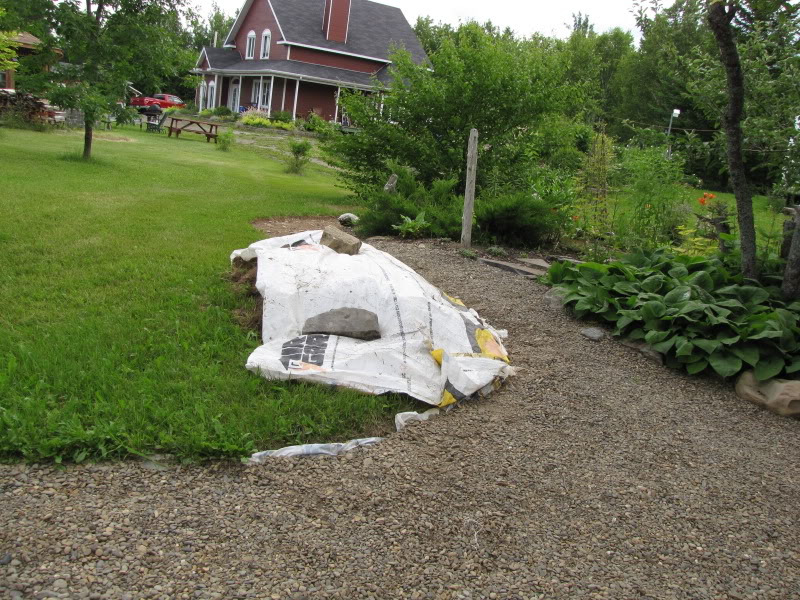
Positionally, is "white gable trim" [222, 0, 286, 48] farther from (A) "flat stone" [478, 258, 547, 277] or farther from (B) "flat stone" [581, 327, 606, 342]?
(B) "flat stone" [581, 327, 606, 342]

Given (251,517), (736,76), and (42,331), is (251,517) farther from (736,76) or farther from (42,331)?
(736,76)

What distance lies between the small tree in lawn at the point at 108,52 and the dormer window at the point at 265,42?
924 inches

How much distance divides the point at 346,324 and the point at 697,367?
2.28 m

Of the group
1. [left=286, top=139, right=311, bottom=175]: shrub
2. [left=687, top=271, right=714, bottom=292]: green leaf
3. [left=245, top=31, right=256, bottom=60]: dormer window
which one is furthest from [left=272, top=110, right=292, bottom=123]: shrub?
[left=687, top=271, right=714, bottom=292]: green leaf

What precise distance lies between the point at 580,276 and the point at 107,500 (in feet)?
13.7

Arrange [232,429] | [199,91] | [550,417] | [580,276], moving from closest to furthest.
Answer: [232,429]
[550,417]
[580,276]
[199,91]

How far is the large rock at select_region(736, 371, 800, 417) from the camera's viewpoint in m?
4.10

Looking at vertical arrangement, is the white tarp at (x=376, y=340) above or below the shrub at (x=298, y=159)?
below

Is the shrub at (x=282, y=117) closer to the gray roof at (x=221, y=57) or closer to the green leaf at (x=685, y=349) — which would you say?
the gray roof at (x=221, y=57)

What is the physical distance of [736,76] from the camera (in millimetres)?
4816

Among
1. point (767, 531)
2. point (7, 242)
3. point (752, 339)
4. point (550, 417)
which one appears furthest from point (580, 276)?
point (7, 242)

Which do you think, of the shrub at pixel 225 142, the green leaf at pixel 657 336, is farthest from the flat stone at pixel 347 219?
the shrub at pixel 225 142

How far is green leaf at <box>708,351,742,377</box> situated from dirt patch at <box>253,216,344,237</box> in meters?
5.17

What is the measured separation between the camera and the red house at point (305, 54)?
33969 mm
